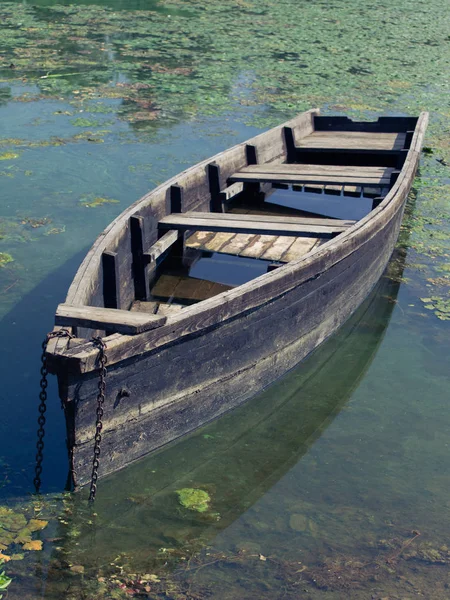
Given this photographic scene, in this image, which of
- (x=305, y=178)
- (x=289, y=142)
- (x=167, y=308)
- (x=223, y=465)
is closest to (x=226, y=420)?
(x=223, y=465)

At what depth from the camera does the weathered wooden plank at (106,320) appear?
4648mm

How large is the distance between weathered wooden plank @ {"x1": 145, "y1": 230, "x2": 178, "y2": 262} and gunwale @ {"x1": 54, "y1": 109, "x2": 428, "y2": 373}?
0.39m

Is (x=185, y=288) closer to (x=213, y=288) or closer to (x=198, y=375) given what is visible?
(x=213, y=288)

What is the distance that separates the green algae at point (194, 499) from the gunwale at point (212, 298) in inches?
42.5

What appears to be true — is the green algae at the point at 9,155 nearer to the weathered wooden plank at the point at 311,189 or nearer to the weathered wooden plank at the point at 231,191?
the weathered wooden plank at the point at 231,191

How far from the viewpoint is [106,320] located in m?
4.66

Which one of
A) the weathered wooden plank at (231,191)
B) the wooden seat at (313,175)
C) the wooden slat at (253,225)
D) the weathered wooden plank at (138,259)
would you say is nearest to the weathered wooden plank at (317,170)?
the wooden seat at (313,175)

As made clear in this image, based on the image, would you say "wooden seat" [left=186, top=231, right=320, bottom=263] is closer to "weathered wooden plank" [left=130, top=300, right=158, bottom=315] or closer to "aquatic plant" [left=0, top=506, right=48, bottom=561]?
"weathered wooden plank" [left=130, top=300, right=158, bottom=315]

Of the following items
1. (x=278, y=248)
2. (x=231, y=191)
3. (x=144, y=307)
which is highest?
(x=231, y=191)

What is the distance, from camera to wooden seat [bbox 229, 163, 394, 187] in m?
8.87

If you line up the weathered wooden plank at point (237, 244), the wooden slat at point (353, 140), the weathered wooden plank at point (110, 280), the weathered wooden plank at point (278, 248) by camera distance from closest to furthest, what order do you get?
1. the weathered wooden plank at point (110, 280)
2. the weathered wooden plank at point (278, 248)
3. the weathered wooden plank at point (237, 244)
4. the wooden slat at point (353, 140)

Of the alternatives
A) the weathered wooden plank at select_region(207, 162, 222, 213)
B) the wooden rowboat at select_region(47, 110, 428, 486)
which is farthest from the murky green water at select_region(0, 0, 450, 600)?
the weathered wooden plank at select_region(207, 162, 222, 213)

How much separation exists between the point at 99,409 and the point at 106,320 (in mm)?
564

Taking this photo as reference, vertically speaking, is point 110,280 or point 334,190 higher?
point 334,190
